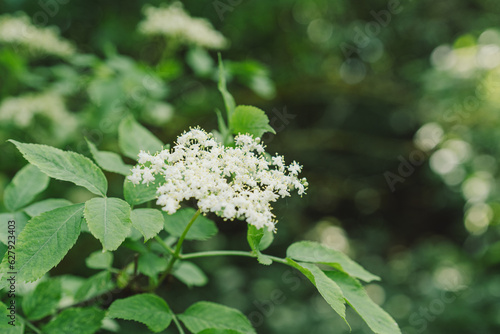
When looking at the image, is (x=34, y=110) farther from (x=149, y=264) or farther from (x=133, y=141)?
(x=149, y=264)

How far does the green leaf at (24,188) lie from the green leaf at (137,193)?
1.21 feet

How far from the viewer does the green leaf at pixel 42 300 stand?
4.19 ft

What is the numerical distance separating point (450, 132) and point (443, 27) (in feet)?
6.03

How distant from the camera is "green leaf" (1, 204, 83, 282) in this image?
917 millimetres

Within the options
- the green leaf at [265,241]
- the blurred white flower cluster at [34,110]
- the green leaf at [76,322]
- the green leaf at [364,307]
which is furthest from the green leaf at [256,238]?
the blurred white flower cluster at [34,110]

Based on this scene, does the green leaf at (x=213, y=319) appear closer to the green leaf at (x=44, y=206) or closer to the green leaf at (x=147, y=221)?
the green leaf at (x=147, y=221)

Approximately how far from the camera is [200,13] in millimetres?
4117

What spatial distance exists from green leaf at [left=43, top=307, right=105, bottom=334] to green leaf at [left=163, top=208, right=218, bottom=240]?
0.32 meters

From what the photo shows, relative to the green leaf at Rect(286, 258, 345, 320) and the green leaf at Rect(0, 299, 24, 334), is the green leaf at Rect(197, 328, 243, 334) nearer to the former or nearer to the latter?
the green leaf at Rect(286, 258, 345, 320)

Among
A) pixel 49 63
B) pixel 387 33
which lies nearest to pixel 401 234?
pixel 387 33

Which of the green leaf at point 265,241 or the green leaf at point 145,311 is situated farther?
the green leaf at point 265,241

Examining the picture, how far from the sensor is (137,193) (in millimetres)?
1149

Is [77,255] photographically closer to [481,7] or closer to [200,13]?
[200,13]

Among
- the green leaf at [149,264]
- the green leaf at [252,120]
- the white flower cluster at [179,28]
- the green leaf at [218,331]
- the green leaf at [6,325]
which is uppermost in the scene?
the white flower cluster at [179,28]
